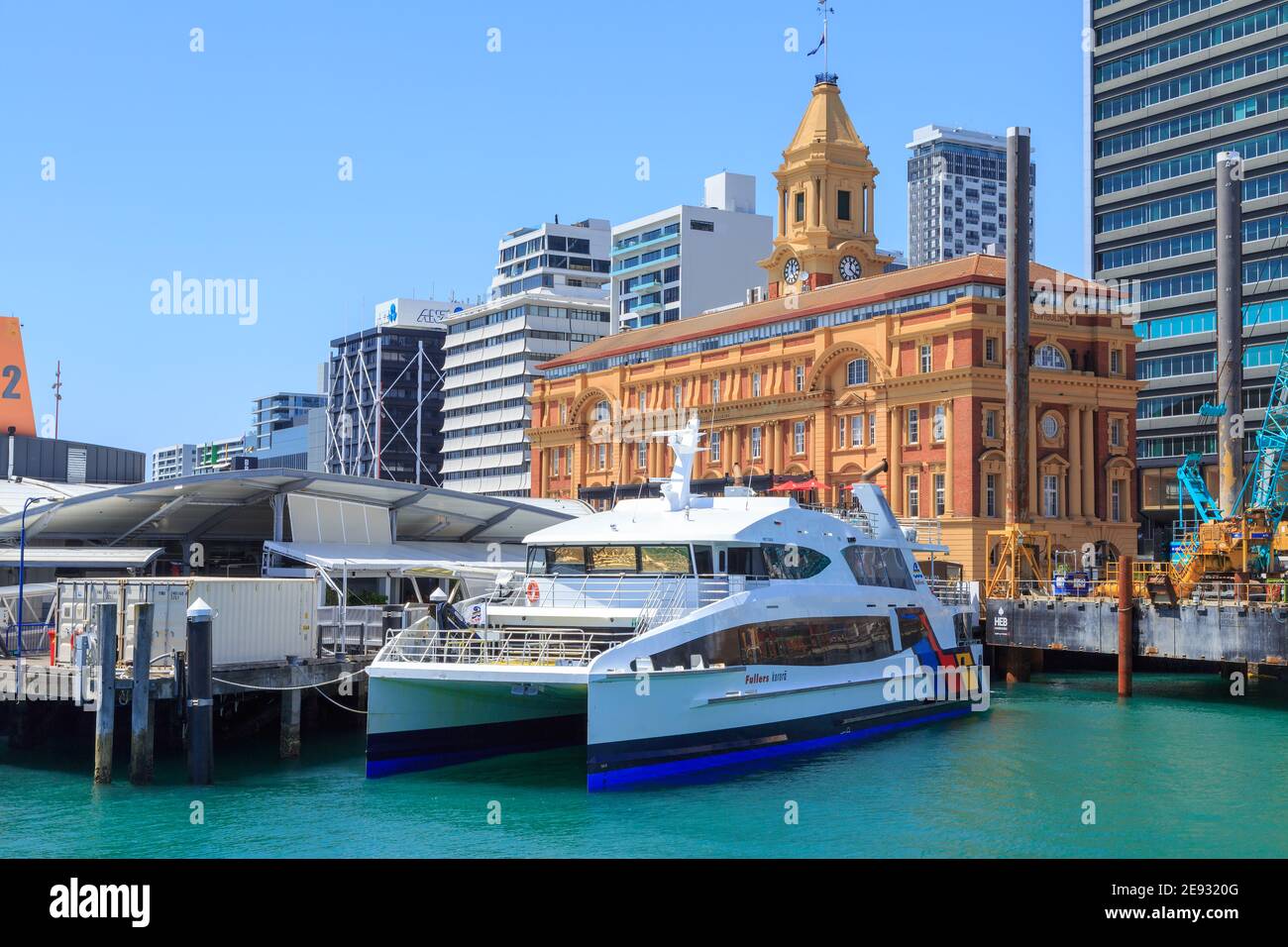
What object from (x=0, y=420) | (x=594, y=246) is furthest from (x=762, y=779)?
(x=594, y=246)

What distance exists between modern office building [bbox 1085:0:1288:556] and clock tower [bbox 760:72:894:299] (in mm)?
22366

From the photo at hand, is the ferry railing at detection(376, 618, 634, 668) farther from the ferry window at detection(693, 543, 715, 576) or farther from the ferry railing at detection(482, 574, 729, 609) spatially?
the ferry window at detection(693, 543, 715, 576)

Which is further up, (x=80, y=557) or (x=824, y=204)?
(x=824, y=204)

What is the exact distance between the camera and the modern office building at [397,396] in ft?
562

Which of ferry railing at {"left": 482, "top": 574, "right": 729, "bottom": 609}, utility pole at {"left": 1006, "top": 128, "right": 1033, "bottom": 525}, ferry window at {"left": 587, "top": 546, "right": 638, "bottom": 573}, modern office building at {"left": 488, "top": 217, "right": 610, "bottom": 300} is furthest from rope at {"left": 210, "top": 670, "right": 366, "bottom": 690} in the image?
modern office building at {"left": 488, "top": 217, "right": 610, "bottom": 300}

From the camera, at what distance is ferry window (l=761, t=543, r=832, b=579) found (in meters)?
31.3

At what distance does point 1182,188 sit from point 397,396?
99.1 meters

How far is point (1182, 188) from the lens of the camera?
343 ft

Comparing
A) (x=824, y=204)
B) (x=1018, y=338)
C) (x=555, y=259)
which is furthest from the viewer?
(x=555, y=259)

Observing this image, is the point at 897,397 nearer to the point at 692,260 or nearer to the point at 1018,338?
the point at 1018,338

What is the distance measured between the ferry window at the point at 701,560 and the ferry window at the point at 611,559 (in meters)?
1.37

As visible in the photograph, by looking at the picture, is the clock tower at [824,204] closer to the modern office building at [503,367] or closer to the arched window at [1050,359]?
the arched window at [1050,359]

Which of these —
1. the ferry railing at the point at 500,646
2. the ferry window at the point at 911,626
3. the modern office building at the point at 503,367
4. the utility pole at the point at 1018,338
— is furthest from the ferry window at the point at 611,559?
the modern office building at the point at 503,367

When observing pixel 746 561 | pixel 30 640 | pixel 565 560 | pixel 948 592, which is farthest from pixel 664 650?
pixel 948 592
